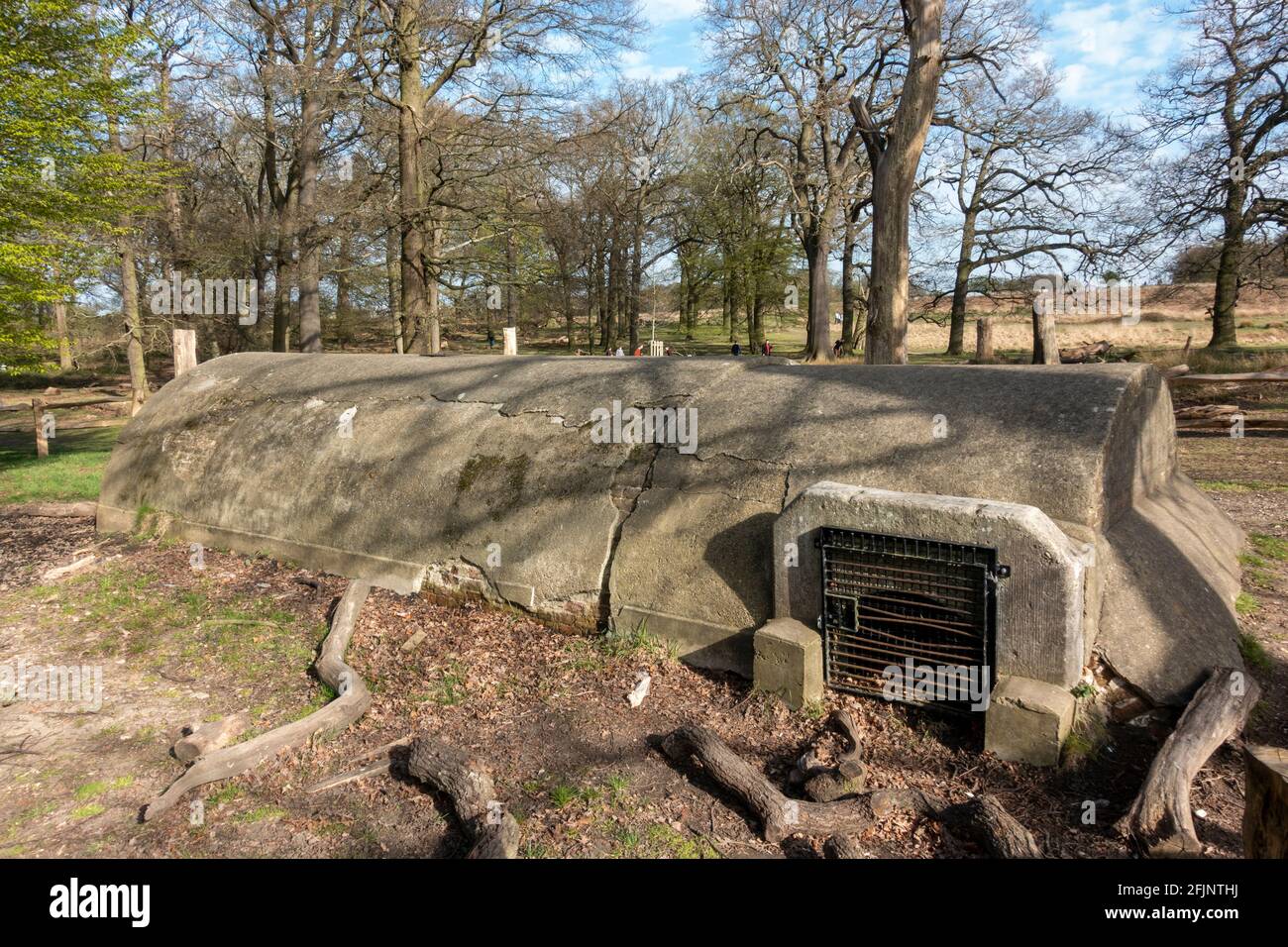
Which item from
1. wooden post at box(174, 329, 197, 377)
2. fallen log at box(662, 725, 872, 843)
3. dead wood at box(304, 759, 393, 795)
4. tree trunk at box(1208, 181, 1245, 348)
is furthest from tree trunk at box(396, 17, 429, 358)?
tree trunk at box(1208, 181, 1245, 348)

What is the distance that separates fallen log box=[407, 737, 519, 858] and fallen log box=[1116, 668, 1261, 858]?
2969 millimetres

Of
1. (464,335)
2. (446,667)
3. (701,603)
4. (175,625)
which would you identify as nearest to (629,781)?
(701,603)

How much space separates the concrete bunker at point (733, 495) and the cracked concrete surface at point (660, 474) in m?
0.02

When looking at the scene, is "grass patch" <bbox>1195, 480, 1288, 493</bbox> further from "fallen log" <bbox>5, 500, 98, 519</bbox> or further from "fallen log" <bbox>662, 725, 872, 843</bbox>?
"fallen log" <bbox>5, 500, 98, 519</bbox>

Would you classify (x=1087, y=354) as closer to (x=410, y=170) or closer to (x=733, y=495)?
(x=410, y=170)

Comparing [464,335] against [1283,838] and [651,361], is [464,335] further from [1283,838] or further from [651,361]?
[1283,838]

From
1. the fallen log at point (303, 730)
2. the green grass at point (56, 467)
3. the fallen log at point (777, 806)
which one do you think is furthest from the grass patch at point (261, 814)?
the green grass at point (56, 467)

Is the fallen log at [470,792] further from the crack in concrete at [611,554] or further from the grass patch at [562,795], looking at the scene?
the crack in concrete at [611,554]

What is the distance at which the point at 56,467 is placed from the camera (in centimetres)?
1384

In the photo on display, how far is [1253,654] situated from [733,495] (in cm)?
368

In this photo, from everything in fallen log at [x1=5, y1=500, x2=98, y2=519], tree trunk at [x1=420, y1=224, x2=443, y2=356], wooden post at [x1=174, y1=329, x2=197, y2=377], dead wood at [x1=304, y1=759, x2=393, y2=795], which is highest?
tree trunk at [x1=420, y1=224, x2=443, y2=356]

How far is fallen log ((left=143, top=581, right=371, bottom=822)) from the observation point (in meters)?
4.33

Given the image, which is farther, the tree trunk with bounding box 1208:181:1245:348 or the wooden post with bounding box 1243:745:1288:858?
the tree trunk with bounding box 1208:181:1245:348

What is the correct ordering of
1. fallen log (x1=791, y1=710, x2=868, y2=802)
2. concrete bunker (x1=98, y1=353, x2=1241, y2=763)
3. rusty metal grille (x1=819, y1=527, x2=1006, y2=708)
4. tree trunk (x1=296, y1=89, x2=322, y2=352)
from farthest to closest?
tree trunk (x1=296, y1=89, x2=322, y2=352) < concrete bunker (x1=98, y1=353, x2=1241, y2=763) < rusty metal grille (x1=819, y1=527, x2=1006, y2=708) < fallen log (x1=791, y1=710, x2=868, y2=802)
